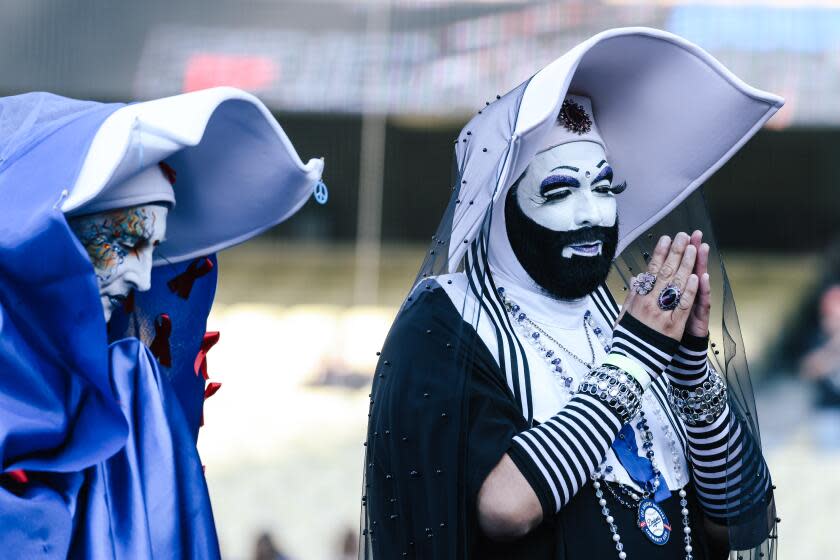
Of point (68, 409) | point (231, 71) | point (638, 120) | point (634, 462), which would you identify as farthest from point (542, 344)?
point (231, 71)

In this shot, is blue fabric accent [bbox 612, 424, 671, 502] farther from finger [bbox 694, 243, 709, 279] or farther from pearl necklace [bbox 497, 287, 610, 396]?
finger [bbox 694, 243, 709, 279]

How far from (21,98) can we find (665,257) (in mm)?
1175

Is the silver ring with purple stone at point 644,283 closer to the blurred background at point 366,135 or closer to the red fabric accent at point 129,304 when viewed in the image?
the red fabric accent at point 129,304

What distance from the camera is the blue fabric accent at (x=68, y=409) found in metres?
2.01

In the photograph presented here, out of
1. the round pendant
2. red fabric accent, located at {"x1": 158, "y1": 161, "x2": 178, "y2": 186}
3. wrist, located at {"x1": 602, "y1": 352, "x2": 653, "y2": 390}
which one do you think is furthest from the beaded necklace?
red fabric accent, located at {"x1": 158, "y1": 161, "x2": 178, "y2": 186}

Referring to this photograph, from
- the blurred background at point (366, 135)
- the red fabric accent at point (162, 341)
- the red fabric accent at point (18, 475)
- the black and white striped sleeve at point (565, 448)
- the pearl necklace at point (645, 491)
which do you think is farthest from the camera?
the blurred background at point (366, 135)

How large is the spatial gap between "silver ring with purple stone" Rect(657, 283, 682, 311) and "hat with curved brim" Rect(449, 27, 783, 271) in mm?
331

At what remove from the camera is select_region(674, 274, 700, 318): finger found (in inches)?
89.9

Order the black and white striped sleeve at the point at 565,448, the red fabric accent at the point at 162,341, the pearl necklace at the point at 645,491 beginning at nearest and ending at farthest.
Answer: the black and white striped sleeve at the point at 565,448 → the pearl necklace at the point at 645,491 → the red fabric accent at the point at 162,341

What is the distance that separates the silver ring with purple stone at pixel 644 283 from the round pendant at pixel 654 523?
0.36 m

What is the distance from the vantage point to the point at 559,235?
2377 mm

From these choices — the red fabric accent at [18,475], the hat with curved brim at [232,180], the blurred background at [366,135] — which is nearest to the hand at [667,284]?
the hat with curved brim at [232,180]

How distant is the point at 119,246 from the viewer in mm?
2207

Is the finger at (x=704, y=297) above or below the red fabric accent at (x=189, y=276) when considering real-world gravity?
below
